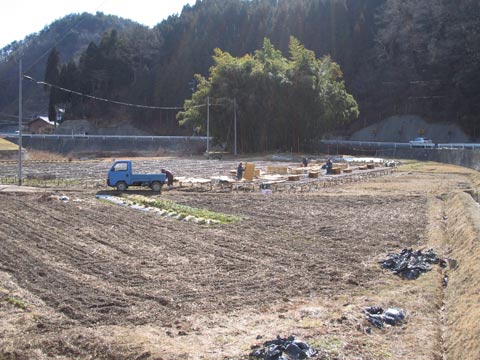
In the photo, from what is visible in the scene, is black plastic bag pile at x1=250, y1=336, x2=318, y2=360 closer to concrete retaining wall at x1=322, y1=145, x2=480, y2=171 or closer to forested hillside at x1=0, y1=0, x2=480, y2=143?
concrete retaining wall at x1=322, y1=145, x2=480, y2=171

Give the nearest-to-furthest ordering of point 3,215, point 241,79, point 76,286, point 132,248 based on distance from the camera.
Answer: point 76,286, point 132,248, point 3,215, point 241,79

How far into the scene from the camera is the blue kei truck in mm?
22875

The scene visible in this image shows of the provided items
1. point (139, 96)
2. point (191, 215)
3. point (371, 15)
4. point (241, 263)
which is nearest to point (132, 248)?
point (241, 263)

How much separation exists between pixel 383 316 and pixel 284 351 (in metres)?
2.13

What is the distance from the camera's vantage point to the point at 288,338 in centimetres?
680

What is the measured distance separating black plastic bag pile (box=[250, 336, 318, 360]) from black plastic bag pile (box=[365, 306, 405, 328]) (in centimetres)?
150

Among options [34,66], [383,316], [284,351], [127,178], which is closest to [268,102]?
[127,178]

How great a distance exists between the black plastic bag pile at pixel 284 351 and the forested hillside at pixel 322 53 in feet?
198

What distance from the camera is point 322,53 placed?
270 feet

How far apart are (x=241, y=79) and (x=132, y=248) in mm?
43480

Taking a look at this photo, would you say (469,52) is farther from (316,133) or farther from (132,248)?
(132,248)

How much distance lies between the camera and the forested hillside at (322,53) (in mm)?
64938

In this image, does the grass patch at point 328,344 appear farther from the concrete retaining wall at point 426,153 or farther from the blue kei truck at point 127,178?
the concrete retaining wall at point 426,153

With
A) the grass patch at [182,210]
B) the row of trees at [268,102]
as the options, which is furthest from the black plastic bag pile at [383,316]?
the row of trees at [268,102]
